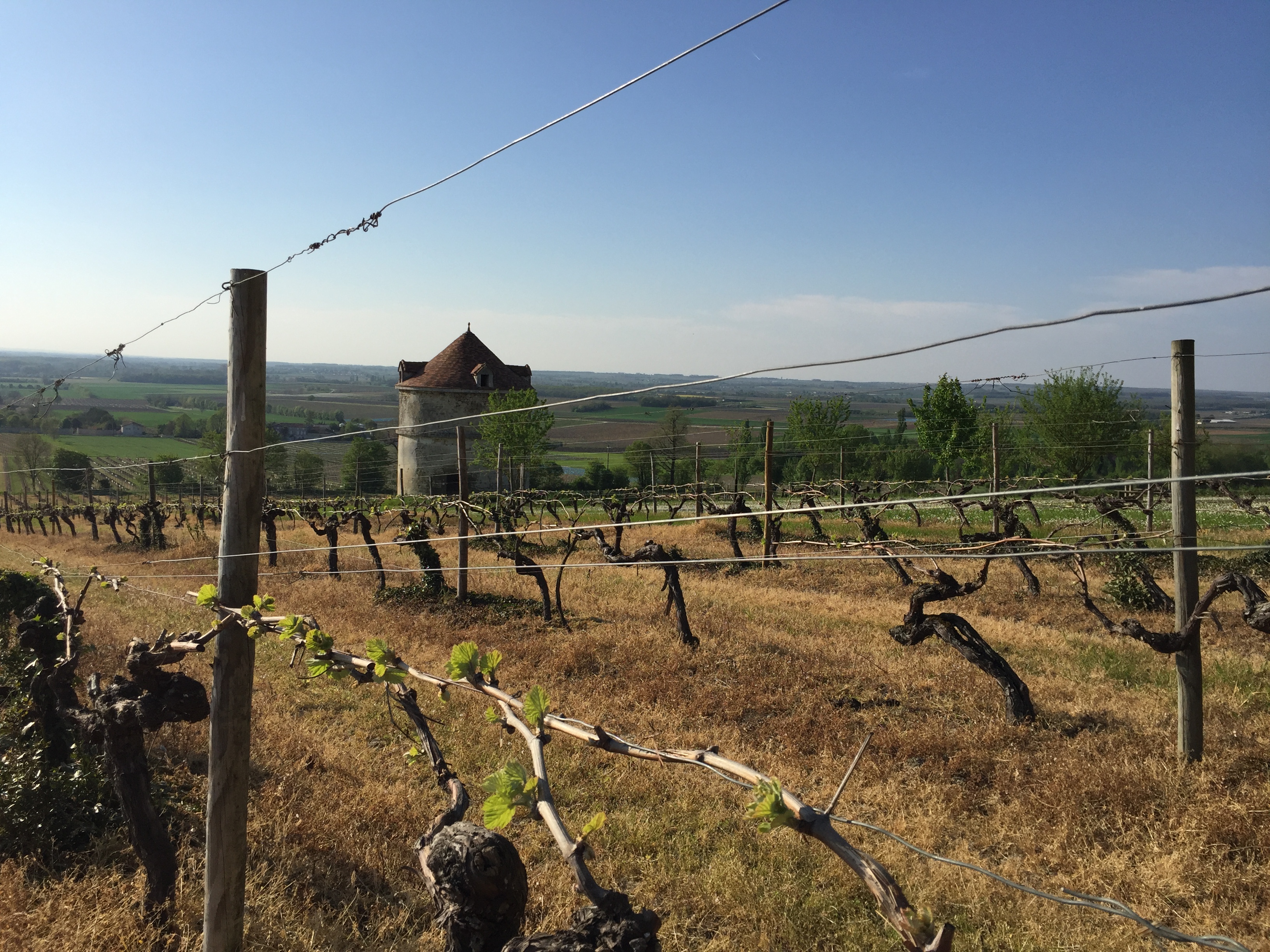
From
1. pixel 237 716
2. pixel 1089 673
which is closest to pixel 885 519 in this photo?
pixel 1089 673

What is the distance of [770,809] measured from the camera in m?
1.80

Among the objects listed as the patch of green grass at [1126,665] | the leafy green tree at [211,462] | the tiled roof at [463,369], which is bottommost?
the patch of green grass at [1126,665]

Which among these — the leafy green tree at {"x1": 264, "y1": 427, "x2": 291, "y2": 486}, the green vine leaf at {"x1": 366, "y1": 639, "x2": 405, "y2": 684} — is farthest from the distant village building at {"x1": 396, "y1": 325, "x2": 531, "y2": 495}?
the green vine leaf at {"x1": 366, "y1": 639, "x2": 405, "y2": 684}

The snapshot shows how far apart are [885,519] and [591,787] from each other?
22600mm

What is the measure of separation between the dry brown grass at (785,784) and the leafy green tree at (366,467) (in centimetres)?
4255

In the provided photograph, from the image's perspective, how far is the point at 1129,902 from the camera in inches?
174

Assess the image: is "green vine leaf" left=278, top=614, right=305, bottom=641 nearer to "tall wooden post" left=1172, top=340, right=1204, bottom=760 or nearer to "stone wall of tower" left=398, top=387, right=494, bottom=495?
"tall wooden post" left=1172, top=340, right=1204, bottom=760

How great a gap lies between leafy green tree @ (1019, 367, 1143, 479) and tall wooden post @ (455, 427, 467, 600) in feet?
52.0

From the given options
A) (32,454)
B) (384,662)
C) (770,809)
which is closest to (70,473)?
(32,454)

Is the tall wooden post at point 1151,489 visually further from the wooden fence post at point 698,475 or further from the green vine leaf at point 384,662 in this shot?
the green vine leaf at point 384,662

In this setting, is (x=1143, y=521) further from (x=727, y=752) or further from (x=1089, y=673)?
(x=727, y=752)

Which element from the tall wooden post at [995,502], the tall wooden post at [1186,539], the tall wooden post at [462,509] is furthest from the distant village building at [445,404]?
the tall wooden post at [1186,539]

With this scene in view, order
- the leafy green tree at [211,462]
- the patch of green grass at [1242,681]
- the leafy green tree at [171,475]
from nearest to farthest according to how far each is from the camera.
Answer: the patch of green grass at [1242,681] < the leafy green tree at [211,462] < the leafy green tree at [171,475]

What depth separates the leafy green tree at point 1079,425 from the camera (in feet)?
82.3
